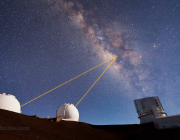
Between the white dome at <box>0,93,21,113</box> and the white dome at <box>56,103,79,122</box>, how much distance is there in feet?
30.6

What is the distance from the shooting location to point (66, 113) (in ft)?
97.3

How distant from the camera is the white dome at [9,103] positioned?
2191 centimetres

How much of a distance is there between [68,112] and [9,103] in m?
12.7

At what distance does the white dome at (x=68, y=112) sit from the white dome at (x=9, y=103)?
9315 millimetres

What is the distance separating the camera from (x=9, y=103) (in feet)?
74.4

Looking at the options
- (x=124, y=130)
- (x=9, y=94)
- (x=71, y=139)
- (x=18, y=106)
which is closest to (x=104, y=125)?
(x=124, y=130)

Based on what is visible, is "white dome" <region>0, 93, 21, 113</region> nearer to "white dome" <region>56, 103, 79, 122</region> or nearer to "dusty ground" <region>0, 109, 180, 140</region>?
"dusty ground" <region>0, 109, 180, 140</region>

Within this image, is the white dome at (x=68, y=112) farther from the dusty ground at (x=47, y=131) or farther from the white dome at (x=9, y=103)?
the white dome at (x=9, y=103)

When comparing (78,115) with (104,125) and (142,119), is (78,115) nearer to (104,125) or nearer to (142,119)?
(104,125)

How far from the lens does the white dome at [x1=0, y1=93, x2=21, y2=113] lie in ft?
71.9

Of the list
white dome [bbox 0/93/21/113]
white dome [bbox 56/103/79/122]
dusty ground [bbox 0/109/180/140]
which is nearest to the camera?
dusty ground [bbox 0/109/180/140]

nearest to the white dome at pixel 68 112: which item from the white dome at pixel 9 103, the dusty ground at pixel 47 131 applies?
the dusty ground at pixel 47 131

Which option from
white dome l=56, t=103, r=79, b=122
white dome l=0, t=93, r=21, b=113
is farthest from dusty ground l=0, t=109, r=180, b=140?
white dome l=0, t=93, r=21, b=113

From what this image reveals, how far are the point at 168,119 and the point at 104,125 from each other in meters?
12.6
